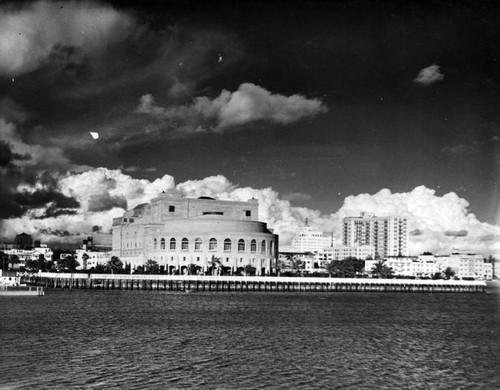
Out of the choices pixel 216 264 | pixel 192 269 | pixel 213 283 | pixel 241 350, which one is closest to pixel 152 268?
pixel 192 269

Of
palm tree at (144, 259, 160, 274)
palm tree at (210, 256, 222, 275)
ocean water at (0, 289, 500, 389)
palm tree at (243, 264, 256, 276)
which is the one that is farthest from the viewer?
palm tree at (210, 256, 222, 275)

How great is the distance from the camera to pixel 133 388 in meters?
36.7

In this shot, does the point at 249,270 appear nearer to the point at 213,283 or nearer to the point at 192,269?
the point at 192,269

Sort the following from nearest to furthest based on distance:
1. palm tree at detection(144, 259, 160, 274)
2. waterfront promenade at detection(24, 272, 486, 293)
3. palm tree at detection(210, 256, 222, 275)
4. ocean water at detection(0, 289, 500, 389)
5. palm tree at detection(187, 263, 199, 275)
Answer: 1. ocean water at detection(0, 289, 500, 389)
2. waterfront promenade at detection(24, 272, 486, 293)
3. palm tree at detection(144, 259, 160, 274)
4. palm tree at detection(210, 256, 222, 275)
5. palm tree at detection(187, 263, 199, 275)

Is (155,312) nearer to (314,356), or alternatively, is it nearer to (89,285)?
(314,356)

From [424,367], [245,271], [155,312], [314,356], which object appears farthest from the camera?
[245,271]

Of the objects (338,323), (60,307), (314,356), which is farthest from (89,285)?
(314,356)

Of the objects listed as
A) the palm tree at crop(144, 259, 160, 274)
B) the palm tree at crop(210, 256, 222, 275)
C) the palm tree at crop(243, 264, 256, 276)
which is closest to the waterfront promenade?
the palm tree at crop(144, 259, 160, 274)

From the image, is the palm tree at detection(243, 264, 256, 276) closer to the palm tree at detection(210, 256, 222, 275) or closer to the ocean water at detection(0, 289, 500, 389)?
the palm tree at detection(210, 256, 222, 275)

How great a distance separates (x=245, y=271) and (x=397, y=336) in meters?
129

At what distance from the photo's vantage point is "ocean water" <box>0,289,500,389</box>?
39.8m

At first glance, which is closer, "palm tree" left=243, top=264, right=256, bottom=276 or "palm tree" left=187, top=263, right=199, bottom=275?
"palm tree" left=243, top=264, right=256, bottom=276

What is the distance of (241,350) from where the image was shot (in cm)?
5141

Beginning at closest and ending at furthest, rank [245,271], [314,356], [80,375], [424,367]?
1. [80,375]
2. [424,367]
3. [314,356]
4. [245,271]
